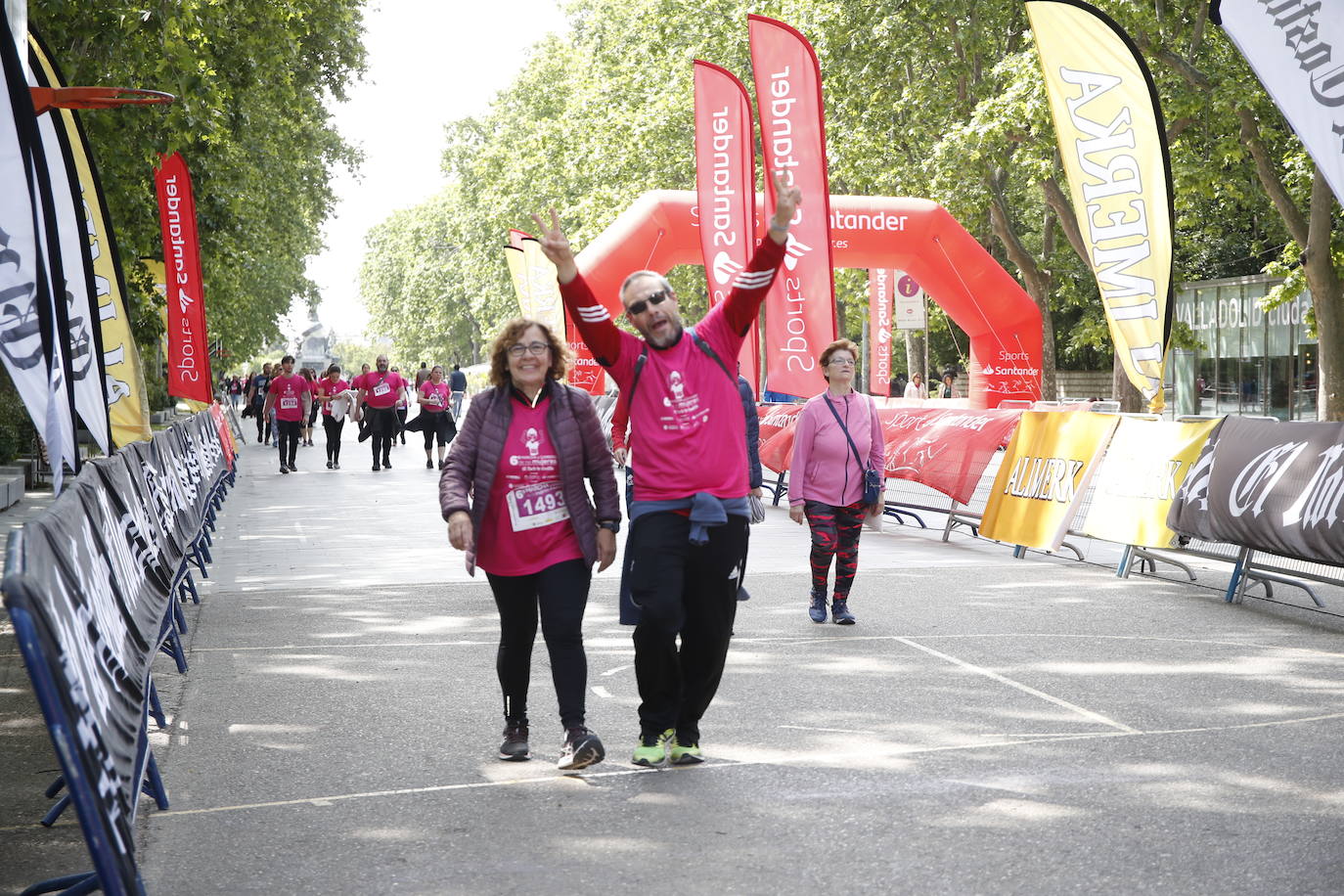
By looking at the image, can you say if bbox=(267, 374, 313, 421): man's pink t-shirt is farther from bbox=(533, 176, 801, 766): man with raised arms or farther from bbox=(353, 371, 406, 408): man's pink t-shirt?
bbox=(533, 176, 801, 766): man with raised arms

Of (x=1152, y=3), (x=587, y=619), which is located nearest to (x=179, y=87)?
(x=587, y=619)

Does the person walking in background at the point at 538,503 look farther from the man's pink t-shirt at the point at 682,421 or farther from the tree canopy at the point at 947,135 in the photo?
the tree canopy at the point at 947,135

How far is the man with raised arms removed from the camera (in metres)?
5.41

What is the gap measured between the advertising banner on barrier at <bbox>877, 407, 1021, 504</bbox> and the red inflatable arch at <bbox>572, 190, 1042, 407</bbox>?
22.9 feet

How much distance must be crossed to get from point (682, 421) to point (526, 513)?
2.19ft

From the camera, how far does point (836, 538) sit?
9.17m

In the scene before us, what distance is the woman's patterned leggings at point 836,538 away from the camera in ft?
29.9

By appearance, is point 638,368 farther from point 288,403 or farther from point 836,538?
point 288,403

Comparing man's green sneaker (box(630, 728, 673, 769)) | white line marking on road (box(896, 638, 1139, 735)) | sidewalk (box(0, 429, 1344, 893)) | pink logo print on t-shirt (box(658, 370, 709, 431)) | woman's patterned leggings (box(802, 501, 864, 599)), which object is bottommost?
white line marking on road (box(896, 638, 1139, 735))

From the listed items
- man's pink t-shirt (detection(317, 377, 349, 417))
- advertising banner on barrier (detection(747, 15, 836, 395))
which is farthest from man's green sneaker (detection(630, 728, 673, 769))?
man's pink t-shirt (detection(317, 377, 349, 417))

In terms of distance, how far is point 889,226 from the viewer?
2273 cm

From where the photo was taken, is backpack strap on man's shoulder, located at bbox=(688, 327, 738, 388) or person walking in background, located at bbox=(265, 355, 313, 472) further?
person walking in background, located at bbox=(265, 355, 313, 472)

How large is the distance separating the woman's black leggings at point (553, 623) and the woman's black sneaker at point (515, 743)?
12 centimetres

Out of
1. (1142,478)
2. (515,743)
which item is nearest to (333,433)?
(1142,478)
